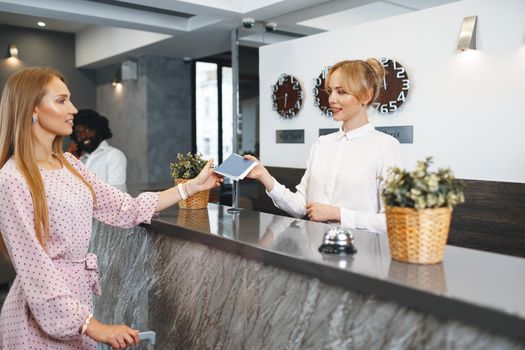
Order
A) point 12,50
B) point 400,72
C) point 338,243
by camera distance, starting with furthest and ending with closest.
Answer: point 12,50
point 400,72
point 338,243

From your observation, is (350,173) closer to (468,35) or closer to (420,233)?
(420,233)

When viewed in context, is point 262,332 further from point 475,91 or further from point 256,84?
point 256,84

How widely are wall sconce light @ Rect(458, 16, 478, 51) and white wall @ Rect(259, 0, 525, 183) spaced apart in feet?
0.17

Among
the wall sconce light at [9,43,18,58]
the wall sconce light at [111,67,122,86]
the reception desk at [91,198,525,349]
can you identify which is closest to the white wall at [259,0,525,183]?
the reception desk at [91,198,525,349]

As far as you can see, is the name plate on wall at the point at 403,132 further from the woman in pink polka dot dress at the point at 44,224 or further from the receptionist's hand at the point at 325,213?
the woman in pink polka dot dress at the point at 44,224

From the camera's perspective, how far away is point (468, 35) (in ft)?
12.0

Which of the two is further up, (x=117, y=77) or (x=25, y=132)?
(x=117, y=77)

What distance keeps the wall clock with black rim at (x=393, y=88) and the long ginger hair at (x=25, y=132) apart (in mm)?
3102

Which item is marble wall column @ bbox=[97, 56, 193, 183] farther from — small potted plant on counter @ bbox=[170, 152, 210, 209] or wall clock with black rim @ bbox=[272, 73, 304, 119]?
small potted plant on counter @ bbox=[170, 152, 210, 209]

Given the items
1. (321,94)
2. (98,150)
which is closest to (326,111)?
(321,94)

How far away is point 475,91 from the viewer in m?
3.73

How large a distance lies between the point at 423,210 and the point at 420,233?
0.06 m

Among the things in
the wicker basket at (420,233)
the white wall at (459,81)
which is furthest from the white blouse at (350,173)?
the white wall at (459,81)

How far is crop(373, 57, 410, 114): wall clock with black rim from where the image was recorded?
4180mm
